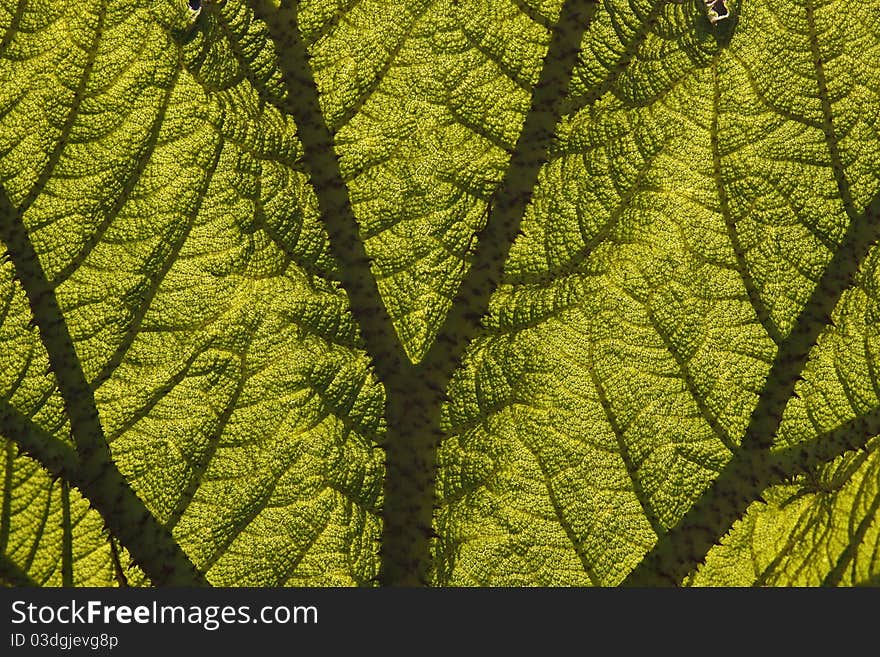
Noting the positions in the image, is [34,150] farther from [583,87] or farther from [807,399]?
[807,399]

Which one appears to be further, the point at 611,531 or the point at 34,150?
the point at 611,531

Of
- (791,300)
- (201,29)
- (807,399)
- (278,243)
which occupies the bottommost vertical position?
(807,399)

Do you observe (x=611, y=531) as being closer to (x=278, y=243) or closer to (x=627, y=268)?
(x=627, y=268)

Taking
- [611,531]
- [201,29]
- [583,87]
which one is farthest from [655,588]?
[201,29]

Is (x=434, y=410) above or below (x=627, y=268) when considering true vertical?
below

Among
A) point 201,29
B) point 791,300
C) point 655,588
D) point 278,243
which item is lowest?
point 655,588

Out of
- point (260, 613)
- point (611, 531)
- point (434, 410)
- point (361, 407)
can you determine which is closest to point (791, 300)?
point (611, 531)
